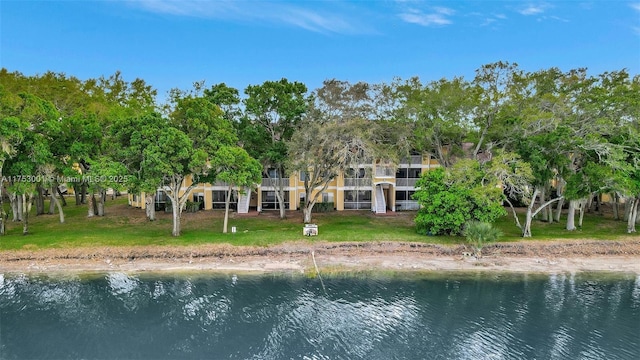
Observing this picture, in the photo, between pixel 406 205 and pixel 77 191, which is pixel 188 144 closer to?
pixel 77 191

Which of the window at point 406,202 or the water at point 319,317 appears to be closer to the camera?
the water at point 319,317

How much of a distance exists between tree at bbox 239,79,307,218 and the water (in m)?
13.2

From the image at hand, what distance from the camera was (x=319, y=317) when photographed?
55.5 ft

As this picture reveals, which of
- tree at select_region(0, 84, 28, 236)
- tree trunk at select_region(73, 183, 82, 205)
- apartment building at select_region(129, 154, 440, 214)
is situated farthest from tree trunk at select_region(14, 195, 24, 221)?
apartment building at select_region(129, 154, 440, 214)

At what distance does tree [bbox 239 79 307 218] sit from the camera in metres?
30.2

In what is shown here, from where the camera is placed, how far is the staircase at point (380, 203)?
124 feet

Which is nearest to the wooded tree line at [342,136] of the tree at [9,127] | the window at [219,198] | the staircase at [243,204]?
the tree at [9,127]

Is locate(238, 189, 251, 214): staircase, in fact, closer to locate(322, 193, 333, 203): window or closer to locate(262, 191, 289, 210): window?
locate(262, 191, 289, 210): window

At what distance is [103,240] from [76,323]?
10.1 metres

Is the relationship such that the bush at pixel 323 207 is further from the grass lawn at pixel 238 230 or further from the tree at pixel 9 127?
the tree at pixel 9 127

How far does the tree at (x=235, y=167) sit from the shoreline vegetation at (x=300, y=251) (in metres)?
4.33

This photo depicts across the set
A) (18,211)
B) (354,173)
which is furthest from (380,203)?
(18,211)

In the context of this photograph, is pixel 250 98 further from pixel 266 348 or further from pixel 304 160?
pixel 266 348

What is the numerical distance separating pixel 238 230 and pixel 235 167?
609 centimetres
